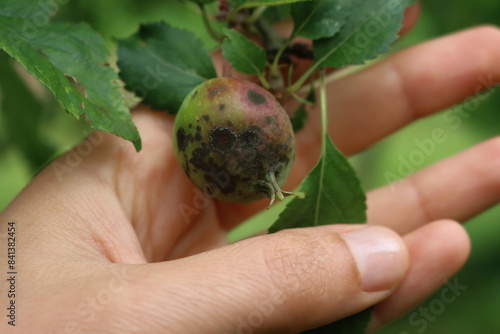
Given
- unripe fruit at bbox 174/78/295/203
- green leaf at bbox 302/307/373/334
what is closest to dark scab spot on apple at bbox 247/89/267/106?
unripe fruit at bbox 174/78/295/203

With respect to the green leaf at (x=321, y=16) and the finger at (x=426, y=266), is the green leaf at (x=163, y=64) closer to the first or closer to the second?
the green leaf at (x=321, y=16)

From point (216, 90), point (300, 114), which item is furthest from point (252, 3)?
point (300, 114)

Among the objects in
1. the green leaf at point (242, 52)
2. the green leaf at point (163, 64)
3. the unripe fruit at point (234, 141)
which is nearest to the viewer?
the unripe fruit at point (234, 141)

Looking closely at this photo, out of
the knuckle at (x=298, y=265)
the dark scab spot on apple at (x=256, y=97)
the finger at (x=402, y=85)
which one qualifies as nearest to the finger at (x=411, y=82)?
the finger at (x=402, y=85)

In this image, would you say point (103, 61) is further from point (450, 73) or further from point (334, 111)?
point (450, 73)

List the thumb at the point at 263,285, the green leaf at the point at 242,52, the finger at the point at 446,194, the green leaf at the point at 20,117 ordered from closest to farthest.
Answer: the thumb at the point at 263,285 → the green leaf at the point at 242,52 → the green leaf at the point at 20,117 → the finger at the point at 446,194

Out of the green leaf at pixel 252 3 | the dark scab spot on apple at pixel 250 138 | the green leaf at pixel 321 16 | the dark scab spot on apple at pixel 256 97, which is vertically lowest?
the dark scab spot on apple at pixel 250 138

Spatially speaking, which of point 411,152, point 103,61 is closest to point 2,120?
point 103,61
